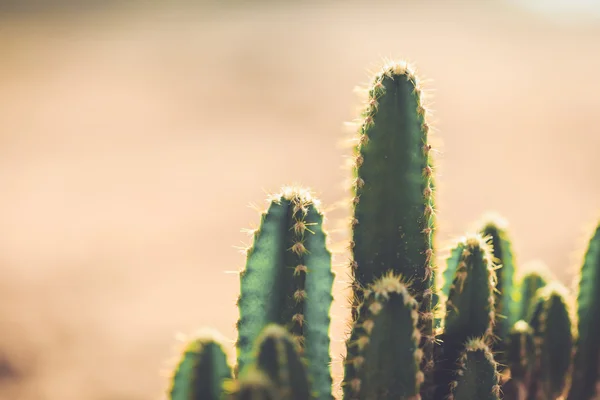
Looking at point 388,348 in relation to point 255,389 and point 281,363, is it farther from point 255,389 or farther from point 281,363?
point 255,389

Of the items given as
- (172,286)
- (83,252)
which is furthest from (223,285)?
(83,252)

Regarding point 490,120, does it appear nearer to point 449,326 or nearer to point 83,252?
point 83,252

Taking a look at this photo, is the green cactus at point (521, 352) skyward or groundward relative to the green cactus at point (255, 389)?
skyward

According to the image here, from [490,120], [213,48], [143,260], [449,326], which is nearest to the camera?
[449,326]

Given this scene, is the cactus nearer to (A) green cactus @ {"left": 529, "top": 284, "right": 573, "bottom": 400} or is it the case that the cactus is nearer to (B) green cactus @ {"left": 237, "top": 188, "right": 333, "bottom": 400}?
(A) green cactus @ {"left": 529, "top": 284, "right": 573, "bottom": 400}

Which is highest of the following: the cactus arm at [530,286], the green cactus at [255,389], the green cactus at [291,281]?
the cactus arm at [530,286]

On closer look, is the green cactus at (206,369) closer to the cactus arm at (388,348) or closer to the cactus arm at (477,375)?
the cactus arm at (388,348)

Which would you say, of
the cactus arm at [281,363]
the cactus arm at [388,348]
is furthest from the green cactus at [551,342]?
the cactus arm at [281,363]
